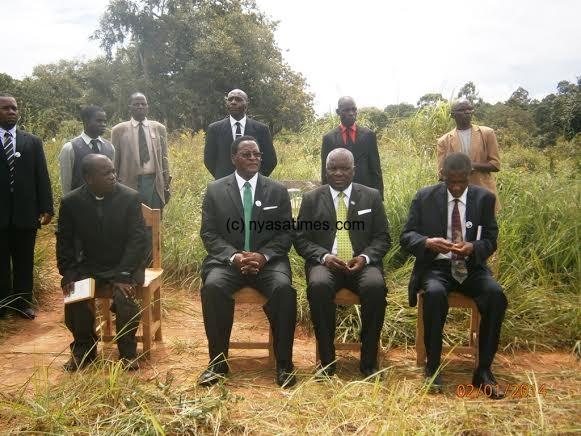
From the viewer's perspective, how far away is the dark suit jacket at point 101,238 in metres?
4.05

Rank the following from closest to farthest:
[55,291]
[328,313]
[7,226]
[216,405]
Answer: [216,405], [328,313], [7,226], [55,291]

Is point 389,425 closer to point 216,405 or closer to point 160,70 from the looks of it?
point 216,405

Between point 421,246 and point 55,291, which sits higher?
point 421,246

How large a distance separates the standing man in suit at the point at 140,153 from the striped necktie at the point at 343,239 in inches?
96.8

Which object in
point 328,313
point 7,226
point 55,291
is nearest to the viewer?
point 328,313

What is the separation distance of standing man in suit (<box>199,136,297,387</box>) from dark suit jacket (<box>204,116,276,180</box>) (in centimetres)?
106

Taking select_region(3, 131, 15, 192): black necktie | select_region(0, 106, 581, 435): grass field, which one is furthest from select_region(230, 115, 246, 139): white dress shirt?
select_region(3, 131, 15, 192): black necktie

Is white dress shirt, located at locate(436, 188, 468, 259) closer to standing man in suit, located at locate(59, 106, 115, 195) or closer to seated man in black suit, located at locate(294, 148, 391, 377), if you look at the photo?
seated man in black suit, located at locate(294, 148, 391, 377)

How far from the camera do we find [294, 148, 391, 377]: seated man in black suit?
3863 millimetres

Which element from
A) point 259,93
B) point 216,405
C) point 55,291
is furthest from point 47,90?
point 216,405

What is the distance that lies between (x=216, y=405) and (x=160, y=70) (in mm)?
21590

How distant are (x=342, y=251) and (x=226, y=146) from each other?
6.21ft

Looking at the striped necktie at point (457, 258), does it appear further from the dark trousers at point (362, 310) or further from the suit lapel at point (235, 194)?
the suit lapel at point (235, 194)

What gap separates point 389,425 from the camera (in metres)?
2.64
